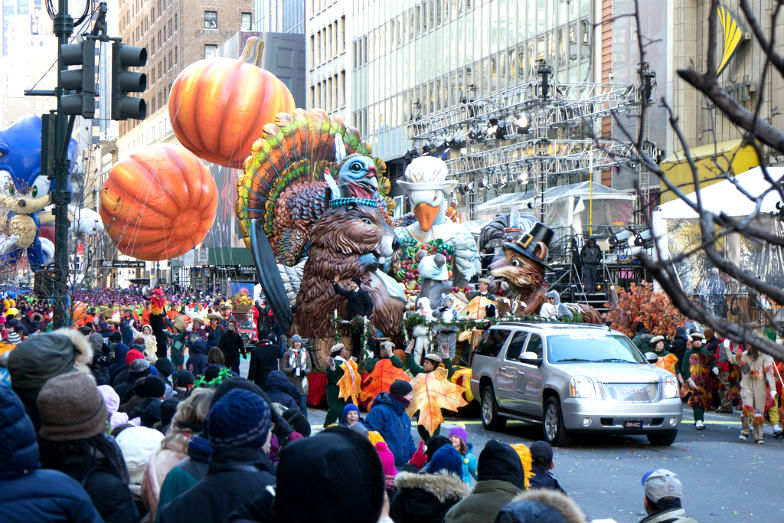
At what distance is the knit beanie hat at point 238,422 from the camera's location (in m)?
4.32

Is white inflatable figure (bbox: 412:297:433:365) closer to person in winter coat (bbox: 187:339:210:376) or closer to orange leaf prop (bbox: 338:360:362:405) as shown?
person in winter coat (bbox: 187:339:210:376)

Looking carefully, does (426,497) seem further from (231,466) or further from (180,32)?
(180,32)

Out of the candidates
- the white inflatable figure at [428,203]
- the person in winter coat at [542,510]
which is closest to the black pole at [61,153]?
the person in winter coat at [542,510]

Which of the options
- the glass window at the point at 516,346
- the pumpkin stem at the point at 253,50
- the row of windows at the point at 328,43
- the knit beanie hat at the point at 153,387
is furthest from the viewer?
the row of windows at the point at 328,43

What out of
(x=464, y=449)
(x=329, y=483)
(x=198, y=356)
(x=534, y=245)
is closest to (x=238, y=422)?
(x=329, y=483)

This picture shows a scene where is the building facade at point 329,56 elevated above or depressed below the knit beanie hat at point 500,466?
above

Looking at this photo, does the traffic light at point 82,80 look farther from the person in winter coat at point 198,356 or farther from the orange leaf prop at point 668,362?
the orange leaf prop at point 668,362

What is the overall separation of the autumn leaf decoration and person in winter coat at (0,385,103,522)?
857 centimetres

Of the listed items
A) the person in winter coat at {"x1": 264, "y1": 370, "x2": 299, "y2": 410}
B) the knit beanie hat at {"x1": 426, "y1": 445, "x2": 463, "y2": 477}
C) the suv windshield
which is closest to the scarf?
the suv windshield

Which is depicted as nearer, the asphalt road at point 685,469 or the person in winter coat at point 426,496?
the person in winter coat at point 426,496

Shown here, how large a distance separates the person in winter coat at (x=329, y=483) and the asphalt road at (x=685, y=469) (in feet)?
26.9

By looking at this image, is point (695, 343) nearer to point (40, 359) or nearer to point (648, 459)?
point (648, 459)

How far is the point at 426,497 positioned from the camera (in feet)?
21.5

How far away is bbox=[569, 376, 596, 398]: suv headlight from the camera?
15.6 metres
